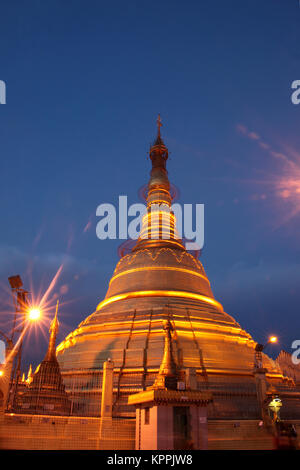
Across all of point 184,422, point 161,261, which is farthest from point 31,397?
point 161,261

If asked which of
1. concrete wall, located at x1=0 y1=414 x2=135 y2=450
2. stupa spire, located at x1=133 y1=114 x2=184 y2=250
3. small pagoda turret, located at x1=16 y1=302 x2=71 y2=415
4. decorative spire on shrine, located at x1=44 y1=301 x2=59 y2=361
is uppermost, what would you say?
stupa spire, located at x1=133 y1=114 x2=184 y2=250

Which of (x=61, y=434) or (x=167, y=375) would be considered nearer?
(x=167, y=375)

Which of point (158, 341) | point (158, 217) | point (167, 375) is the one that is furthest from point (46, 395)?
point (158, 217)

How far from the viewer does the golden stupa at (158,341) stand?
1938cm

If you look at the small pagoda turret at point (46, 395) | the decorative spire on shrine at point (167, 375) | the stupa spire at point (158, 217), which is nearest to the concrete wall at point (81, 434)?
the small pagoda turret at point (46, 395)

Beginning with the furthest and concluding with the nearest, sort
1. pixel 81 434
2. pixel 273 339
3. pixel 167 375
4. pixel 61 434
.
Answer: pixel 273 339, pixel 81 434, pixel 61 434, pixel 167 375

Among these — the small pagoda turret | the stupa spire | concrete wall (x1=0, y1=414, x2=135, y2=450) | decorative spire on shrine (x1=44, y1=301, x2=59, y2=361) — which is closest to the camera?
concrete wall (x1=0, y1=414, x2=135, y2=450)

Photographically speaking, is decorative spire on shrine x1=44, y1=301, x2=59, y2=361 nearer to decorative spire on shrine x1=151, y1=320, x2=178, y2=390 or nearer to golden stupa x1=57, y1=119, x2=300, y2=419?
golden stupa x1=57, y1=119, x2=300, y2=419

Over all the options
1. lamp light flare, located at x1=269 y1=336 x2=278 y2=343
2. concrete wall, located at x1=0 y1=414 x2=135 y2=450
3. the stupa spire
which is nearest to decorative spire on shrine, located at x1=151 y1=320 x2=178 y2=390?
concrete wall, located at x1=0 y1=414 x2=135 y2=450

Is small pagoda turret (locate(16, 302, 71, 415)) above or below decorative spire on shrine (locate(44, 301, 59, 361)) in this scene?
below

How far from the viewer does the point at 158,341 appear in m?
21.8

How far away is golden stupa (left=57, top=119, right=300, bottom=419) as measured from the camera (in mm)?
19375

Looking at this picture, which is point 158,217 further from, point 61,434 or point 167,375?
point 61,434
